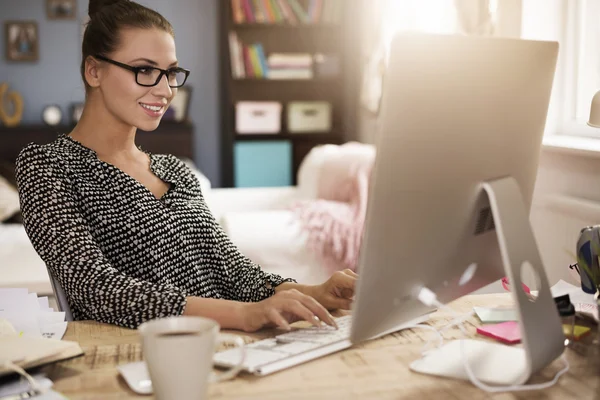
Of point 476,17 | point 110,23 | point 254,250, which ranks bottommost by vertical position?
point 254,250

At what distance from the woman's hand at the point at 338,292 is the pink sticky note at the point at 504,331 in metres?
0.24

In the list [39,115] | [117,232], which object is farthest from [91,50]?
[39,115]

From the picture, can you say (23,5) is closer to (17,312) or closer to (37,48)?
(37,48)

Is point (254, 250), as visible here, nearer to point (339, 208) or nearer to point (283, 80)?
point (339, 208)

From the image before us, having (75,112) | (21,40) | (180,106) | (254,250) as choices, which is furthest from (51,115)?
(254,250)

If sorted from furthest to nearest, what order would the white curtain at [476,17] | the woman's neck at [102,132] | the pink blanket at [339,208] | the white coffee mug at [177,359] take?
the pink blanket at [339,208], the white curtain at [476,17], the woman's neck at [102,132], the white coffee mug at [177,359]

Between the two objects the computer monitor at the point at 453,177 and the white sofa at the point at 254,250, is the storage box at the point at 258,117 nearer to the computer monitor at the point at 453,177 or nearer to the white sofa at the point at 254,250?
the white sofa at the point at 254,250

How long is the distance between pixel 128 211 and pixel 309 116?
161 inches

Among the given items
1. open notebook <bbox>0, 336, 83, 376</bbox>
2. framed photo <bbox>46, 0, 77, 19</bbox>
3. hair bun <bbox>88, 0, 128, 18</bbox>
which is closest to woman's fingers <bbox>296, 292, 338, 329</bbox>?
open notebook <bbox>0, 336, 83, 376</bbox>

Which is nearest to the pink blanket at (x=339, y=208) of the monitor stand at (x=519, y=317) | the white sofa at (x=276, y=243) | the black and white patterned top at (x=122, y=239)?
the white sofa at (x=276, y=243)

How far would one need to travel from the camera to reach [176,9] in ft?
17.7

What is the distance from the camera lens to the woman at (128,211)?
1206 mm

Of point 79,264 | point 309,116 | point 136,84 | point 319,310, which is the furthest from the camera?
point 309,116

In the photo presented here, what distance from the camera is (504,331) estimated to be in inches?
42.1
